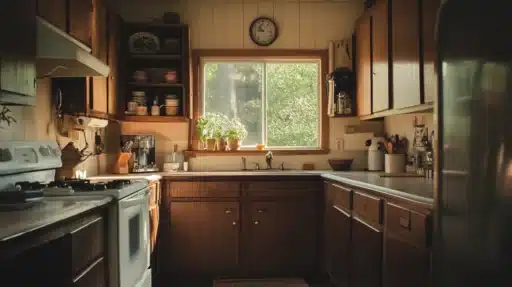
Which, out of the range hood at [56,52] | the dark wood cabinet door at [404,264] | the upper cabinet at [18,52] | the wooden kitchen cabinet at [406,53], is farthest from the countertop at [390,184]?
the upper cabinet at [18,52]

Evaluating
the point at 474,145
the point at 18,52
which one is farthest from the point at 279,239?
the point at 474,145

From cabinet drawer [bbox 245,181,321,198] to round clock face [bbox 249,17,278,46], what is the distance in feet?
4.65

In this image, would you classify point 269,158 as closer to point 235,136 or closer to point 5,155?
point 235,136

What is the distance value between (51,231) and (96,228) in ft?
1.65

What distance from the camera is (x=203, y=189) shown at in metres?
3.91

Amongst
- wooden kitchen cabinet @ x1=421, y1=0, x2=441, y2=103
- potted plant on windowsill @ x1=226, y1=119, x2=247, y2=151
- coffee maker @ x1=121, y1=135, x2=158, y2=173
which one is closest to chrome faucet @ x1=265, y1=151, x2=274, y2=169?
potted plant on windowsill @ x1=226, y1=119, x2=247, y2=151

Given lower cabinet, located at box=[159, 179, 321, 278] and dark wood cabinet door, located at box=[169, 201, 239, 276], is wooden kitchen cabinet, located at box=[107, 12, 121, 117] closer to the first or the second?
lower cabinet, located at box=[159, 179, 321, 278]

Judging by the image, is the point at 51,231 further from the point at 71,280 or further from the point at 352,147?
the point at 352,147

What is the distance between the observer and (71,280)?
166 centimetres

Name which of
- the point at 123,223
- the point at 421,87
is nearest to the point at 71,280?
the point at 123,223

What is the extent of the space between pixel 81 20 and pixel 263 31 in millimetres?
2003

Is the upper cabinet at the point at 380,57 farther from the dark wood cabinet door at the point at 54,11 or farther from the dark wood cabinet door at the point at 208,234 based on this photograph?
the dark wood cabinet door at the point at 54,11

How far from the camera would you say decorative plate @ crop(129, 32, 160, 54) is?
4.23 meters

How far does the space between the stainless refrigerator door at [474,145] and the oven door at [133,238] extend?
155 centimetres
